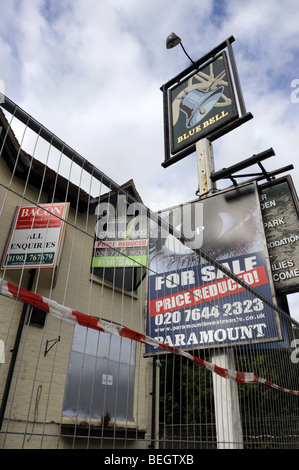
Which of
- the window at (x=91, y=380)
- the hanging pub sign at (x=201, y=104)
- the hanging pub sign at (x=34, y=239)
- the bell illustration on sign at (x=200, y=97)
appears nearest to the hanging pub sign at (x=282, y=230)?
the hanging pub sign at (x=201, y=104)

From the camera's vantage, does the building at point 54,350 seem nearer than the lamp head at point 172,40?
Yes

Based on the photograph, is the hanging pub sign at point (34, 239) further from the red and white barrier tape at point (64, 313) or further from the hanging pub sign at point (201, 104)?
the red and white barrier tape at point (64, 313)

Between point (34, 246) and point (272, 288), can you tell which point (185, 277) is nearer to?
point (272, 288)

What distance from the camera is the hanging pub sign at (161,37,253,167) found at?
26.9 feet

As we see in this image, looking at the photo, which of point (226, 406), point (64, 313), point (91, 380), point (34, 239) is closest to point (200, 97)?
point (34, 239)

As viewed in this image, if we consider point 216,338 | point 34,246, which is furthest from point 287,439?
point 34,246

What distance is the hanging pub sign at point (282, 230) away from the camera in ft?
19.0

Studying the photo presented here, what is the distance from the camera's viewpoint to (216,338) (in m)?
4.64

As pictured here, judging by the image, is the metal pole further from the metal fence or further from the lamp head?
the lamp head

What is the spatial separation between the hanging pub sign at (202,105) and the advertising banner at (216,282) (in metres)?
2.22

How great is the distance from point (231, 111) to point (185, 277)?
187 inches

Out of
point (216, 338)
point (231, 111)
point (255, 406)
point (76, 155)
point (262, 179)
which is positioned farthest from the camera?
point (231, 111)

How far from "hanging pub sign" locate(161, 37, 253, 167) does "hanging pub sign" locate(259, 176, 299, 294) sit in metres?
2.05
